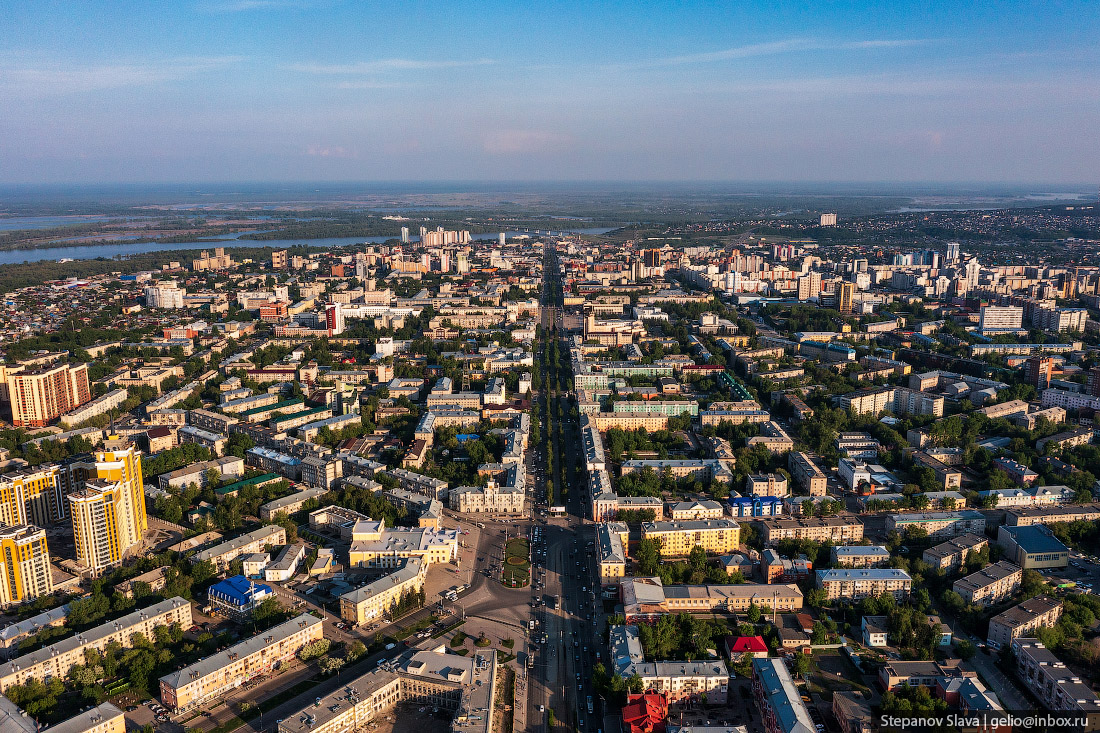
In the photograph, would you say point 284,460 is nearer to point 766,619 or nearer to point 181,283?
point 766,619

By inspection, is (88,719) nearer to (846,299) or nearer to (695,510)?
(695,510)

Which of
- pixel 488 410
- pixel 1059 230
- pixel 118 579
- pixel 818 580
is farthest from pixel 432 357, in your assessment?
pixel 1059 230

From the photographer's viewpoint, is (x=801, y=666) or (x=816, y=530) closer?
(x=801, y=666)

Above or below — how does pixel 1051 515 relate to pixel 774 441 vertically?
below

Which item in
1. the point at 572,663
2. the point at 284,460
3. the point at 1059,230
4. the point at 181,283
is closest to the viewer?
the point at 572,663

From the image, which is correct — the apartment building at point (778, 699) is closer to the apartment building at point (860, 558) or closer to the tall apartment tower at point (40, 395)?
the apartment building at point (860, 558)

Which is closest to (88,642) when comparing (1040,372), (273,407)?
(273,407)
